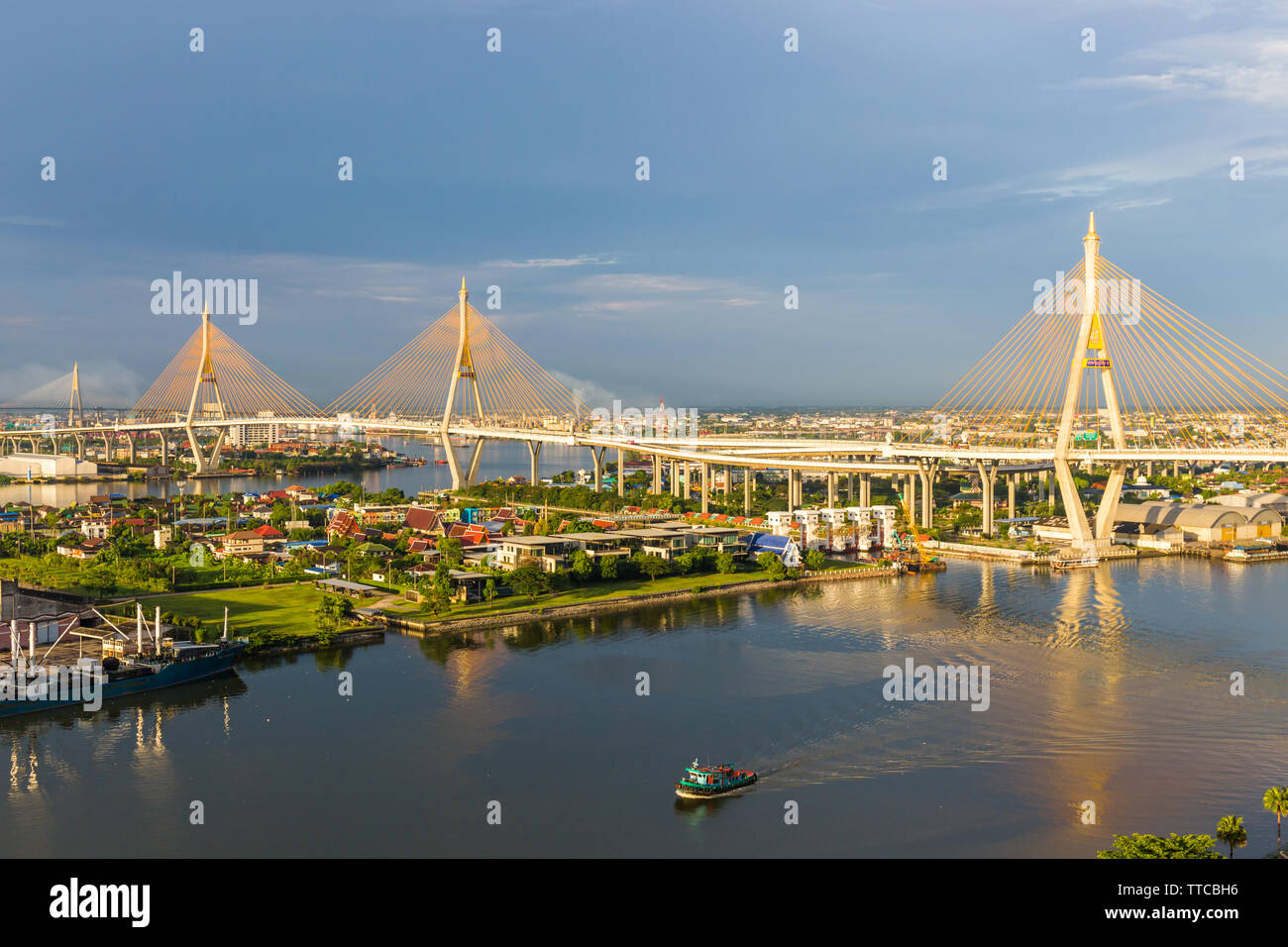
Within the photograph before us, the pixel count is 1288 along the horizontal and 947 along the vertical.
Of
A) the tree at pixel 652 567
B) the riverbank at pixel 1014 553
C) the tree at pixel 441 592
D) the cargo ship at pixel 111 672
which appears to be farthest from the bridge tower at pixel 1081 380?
the cargo ship at pixel 111 672

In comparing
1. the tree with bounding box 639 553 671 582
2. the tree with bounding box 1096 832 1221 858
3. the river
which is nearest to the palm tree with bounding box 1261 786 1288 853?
the river

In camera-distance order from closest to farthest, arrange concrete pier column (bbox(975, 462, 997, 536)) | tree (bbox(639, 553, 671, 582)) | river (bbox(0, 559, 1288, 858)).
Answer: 1. river (bbox(0, 559, 1288, 858))
2. tree (bbox(639, 553, 671, 582))
3. concrete pier column (bbox(975, 462, 997, 536))

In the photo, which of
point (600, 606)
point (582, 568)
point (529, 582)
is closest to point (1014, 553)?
point (582, 568)

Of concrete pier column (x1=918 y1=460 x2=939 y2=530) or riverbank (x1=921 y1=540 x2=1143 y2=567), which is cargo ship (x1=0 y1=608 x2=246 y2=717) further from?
concrete pier column (x1=918 y1=460 x2=939 y2=530)

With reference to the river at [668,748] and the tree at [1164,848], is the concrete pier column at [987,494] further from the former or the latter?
the tree at [1164,848]

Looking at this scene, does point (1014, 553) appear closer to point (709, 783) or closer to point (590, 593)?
point (590, 593)
